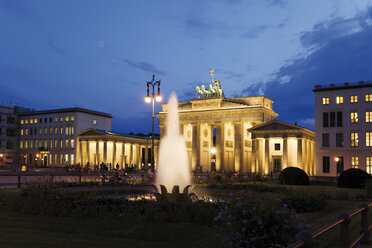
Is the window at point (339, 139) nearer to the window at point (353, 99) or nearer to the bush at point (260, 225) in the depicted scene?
Answer: the window at point (353, 99)

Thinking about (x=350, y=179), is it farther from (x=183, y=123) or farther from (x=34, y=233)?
(x=183, y=123)

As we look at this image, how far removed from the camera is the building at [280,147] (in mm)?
65938

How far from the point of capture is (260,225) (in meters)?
7.72

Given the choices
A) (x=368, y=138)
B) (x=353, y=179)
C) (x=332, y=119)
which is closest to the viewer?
(x=353, y=179)

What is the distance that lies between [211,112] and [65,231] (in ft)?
226

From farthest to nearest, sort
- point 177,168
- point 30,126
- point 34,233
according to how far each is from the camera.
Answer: point 30,126, point 177,168, point 34,233

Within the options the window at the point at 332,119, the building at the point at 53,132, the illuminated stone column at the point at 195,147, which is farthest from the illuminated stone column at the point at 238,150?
the building at the point at 53,132

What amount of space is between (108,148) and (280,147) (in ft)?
132

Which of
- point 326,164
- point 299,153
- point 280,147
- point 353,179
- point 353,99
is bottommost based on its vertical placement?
point 353,179

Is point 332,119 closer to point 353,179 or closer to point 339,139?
point 339,139

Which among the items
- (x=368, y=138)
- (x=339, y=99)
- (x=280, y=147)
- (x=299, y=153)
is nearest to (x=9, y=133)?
(x=280, y=147)

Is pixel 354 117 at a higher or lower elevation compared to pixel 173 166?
higher

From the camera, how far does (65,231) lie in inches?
515

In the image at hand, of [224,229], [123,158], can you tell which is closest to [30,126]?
[123,158]
